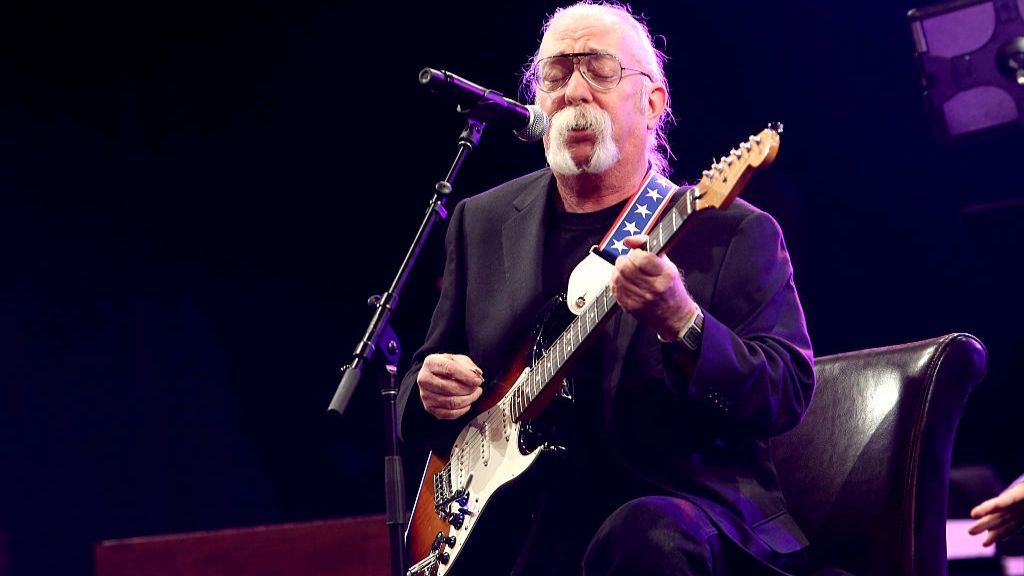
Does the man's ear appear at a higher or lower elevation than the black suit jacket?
higher

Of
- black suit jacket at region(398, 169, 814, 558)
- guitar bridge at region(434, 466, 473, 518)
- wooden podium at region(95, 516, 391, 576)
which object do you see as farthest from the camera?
wooden podium at region(95, 516, 391, 576)

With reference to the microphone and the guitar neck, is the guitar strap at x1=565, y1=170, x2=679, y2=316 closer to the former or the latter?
the guitar neck

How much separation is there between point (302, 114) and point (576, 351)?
12.2 feet

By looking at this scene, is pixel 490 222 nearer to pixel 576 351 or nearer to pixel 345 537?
pixel 576 351

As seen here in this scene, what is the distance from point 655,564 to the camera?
1.91 meters

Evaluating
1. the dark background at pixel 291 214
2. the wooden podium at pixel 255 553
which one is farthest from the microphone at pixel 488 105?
the dark background at pixel 291 214

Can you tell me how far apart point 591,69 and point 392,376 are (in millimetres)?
1055

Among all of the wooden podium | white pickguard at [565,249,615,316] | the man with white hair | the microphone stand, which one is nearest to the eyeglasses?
the man with white hair

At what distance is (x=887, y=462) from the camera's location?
7.24 ft

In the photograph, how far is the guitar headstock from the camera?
2006mm

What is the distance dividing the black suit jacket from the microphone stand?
0.38 m

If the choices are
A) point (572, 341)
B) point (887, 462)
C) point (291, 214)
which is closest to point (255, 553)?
point (572, 341)

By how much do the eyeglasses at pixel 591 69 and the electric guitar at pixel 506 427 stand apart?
540mm

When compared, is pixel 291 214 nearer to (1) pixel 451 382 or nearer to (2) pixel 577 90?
(2) pixel 577 90
